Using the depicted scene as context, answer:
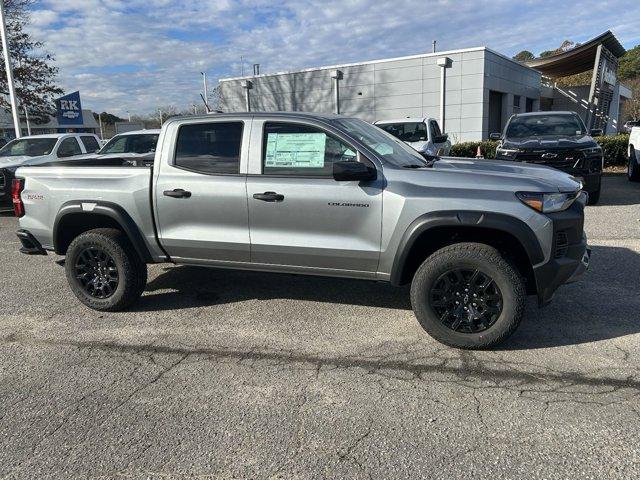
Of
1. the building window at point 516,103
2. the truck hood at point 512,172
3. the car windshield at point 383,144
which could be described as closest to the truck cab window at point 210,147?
the car windshield at point 383,144

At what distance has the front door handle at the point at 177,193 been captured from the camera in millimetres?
4523

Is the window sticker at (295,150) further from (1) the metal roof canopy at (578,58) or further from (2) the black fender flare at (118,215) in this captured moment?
(1) the metal roof canopy at (578,58)

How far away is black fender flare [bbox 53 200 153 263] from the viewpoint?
15.5ft

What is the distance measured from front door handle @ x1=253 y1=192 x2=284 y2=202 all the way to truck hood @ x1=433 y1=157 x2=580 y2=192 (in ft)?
4.31

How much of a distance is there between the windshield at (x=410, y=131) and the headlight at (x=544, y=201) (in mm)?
8896

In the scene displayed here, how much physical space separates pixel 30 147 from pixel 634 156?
47.4 feet

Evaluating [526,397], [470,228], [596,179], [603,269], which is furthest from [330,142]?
[596,179]

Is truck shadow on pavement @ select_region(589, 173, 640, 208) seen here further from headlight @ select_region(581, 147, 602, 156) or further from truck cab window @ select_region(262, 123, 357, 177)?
truck cab window @ select_region(262, 123, 357, 177)

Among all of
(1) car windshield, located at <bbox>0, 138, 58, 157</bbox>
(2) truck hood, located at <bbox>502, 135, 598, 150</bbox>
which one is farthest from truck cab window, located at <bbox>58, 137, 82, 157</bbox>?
(2) truck hood, located at <bbox>502, 135, 598, 150</bbox>

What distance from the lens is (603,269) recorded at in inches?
227

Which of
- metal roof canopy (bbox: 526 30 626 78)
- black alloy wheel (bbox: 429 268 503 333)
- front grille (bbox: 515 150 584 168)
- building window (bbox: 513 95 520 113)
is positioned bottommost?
black alloy wheel (bbox: 429 268 503 333)

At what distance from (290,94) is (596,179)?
800 inches

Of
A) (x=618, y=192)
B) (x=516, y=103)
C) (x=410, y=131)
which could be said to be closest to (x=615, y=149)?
(x=618, y=192)

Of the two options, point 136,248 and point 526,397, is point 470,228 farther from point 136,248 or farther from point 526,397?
point 136,248
